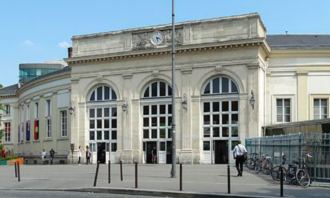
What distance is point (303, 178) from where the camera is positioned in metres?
24.6

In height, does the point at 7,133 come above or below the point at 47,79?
below

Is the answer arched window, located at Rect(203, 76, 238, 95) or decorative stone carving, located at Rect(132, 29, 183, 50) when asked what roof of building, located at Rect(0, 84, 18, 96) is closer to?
decorative stone carving, located at Rect(132, 29, 183, 50)

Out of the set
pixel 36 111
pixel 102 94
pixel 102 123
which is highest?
pixel 102 94

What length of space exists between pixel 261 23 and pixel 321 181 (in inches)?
1126

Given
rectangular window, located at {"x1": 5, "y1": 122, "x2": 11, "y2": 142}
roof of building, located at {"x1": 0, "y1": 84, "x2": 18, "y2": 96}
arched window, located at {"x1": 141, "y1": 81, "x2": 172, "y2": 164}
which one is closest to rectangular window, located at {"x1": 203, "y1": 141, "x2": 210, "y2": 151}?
arched window, located at {"x1": 141, "y1": 81, "x2": 172, "y2": 164}

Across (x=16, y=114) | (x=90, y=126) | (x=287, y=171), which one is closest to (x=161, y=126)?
(x=90, y=126)

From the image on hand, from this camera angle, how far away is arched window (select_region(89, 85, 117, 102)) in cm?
5784

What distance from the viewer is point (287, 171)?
26.0m

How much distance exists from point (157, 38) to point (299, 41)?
14895 millimetres

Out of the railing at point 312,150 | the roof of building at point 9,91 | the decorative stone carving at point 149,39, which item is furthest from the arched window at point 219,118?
the roof of building at point 9,91

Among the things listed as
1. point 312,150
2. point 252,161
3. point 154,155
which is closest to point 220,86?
point 154,155

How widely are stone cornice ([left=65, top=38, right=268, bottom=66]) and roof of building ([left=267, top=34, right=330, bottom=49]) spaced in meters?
4.65

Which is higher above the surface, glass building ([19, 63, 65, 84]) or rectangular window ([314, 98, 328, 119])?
glass building ([19, 63, 65, 84])

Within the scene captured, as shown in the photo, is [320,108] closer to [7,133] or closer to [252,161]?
[252,161]
